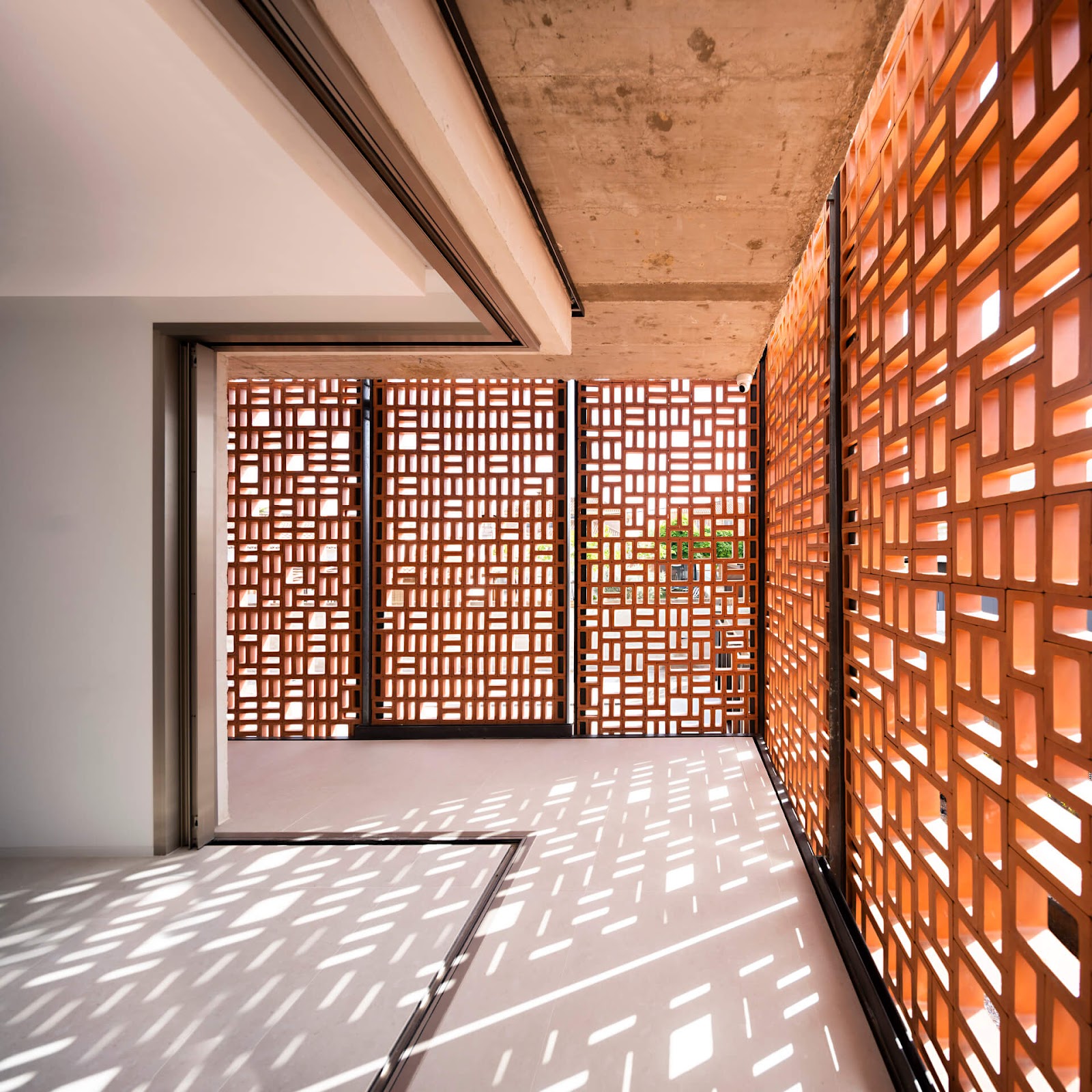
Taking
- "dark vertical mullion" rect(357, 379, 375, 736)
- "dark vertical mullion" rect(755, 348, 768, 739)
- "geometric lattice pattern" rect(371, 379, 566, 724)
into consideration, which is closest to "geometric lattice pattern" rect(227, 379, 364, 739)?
"dark vertical mullion" rect(357, 379, 375, 736)

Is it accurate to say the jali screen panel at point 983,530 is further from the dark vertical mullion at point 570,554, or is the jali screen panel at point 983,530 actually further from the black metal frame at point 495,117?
the dark vertical mullion at point 570,554

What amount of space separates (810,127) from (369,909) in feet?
9.62

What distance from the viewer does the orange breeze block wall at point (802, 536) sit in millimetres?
2613

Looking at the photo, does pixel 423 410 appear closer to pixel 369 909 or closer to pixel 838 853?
pixel 369 909

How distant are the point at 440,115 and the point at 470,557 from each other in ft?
11.6

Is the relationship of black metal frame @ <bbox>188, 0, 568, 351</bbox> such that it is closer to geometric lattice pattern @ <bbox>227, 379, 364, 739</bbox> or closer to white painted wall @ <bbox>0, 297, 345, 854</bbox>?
white painted wall @ <bbox>0, 297, 345, 854</bbox>

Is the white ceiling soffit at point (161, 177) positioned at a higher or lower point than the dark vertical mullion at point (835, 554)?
higher

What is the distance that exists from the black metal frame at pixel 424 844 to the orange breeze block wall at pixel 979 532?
1.32 meters

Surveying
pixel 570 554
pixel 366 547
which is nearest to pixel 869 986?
pixel 570 554

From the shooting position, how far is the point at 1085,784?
0.97 metres

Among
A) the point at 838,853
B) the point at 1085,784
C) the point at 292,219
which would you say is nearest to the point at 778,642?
the point at 838,853

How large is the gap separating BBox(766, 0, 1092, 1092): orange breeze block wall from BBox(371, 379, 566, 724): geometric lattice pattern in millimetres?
2804

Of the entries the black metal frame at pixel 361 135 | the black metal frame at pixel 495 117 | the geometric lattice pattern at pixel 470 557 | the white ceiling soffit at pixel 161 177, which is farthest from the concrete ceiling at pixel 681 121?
the geometric lattice pattern at pixel 470 557

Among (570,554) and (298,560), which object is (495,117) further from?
(298,560)
